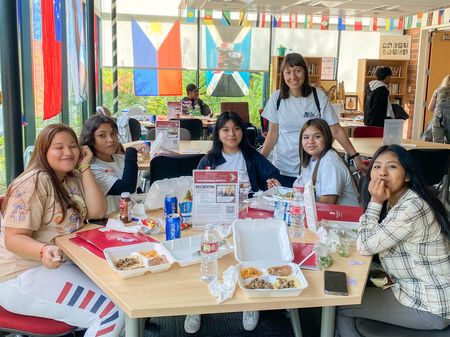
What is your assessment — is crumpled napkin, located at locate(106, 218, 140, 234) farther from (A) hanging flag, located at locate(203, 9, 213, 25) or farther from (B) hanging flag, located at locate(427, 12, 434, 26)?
(B) hanging flag, located at locate(427, 12, 434, 26)

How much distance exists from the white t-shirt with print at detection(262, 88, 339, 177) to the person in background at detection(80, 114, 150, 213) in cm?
117

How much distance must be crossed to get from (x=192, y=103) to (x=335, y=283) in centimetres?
638

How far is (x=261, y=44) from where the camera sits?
29.3 ft

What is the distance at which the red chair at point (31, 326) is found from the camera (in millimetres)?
1584

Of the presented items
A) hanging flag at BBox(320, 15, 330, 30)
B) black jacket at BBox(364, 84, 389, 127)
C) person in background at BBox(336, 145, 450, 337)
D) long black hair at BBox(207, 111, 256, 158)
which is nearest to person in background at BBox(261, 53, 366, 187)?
long black hair at BBox(207, 111, 256, 158)

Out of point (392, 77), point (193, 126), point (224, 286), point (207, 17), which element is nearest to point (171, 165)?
point (224, 286)

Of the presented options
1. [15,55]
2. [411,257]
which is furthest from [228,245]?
[15,55]

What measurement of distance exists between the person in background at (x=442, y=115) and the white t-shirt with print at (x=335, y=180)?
13.3 ft

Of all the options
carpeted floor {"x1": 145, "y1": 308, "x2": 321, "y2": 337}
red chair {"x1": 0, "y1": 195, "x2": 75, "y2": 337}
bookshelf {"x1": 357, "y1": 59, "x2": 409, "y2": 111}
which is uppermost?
bookshelf {"x1": 357, "y1": 59, "x2": 409, "y2": 111}

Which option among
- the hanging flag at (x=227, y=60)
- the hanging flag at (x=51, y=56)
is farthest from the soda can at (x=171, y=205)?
the hanging flag at (x=227, y=60)

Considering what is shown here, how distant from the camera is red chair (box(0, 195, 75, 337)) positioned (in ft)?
5.20

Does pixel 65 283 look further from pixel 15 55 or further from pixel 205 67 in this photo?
pixel 205 67

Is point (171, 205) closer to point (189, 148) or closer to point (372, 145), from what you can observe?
point (189, 148)

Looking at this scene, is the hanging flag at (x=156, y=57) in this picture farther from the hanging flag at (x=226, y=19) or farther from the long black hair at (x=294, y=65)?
the long black hair at (x=294, y=65)
